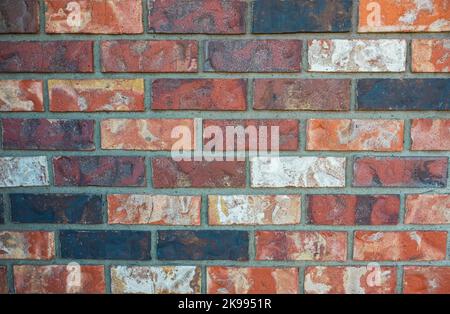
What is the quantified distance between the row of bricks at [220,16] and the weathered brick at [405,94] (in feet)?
0.32

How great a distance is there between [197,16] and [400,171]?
19.9 inches

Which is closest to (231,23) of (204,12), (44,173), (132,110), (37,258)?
(204,12)

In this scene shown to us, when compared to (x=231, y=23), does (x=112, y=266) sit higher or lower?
lower

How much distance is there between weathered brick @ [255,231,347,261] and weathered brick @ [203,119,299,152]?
0.18m

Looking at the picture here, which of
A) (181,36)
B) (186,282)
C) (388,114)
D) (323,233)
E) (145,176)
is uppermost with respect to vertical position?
(181,36)

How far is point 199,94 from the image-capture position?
67 cm

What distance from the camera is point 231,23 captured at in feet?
2.15

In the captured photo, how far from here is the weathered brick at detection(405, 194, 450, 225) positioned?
0.69 meters

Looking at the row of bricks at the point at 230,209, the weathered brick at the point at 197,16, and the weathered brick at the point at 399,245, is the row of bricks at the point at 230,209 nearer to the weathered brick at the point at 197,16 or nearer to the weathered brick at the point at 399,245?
the weathered brick at the point at 399,245

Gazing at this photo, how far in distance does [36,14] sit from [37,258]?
1.64 feet

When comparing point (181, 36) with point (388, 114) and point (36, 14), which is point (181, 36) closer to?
point (36, 14)

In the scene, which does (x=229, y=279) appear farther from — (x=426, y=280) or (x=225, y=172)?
(x=426, y=280)

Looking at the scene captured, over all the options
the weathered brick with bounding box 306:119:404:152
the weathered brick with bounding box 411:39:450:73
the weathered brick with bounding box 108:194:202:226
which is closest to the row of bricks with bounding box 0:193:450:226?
the weathered brick with bounding box 108:194:202:226

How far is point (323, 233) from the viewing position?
71 cm
